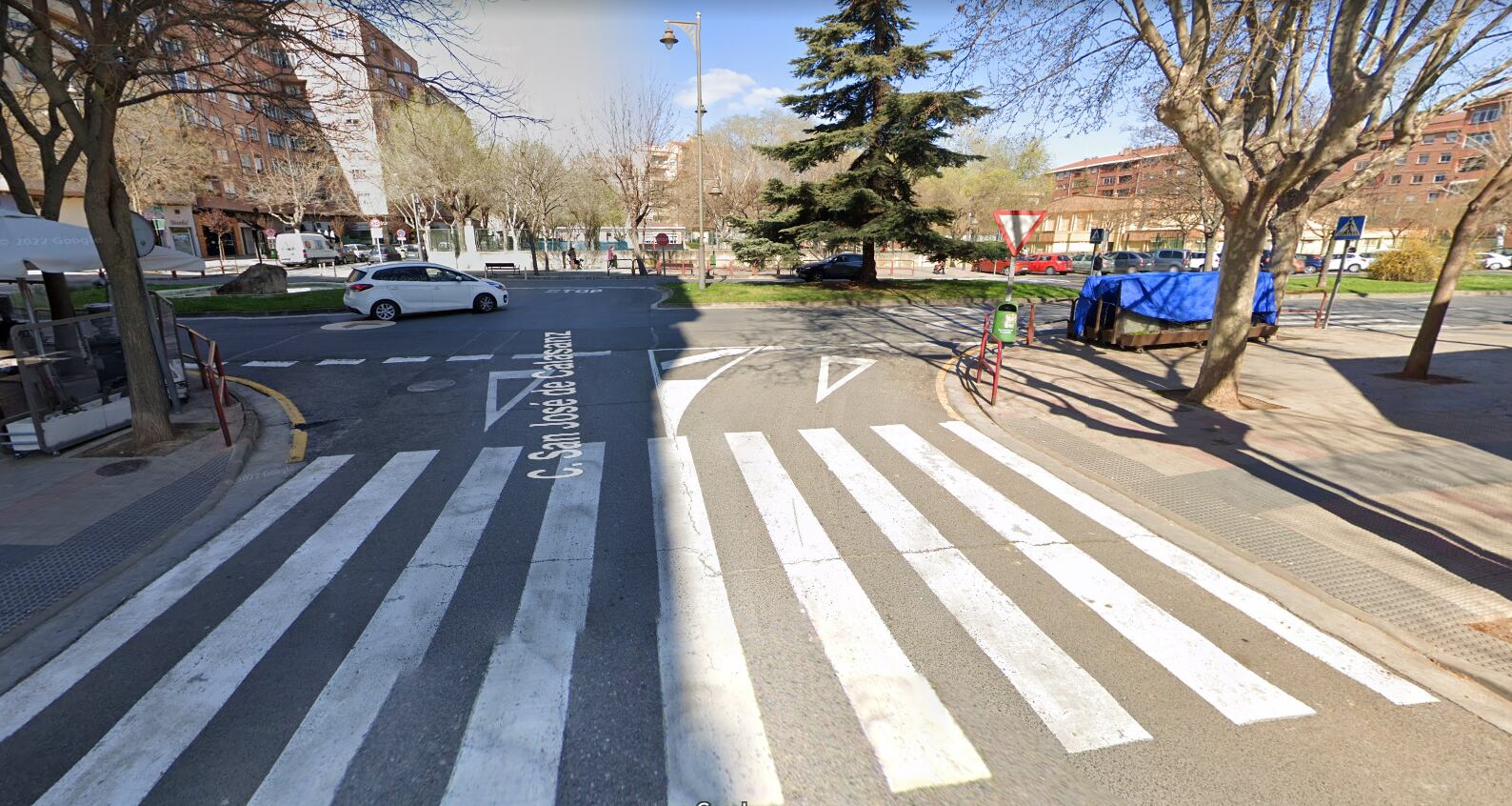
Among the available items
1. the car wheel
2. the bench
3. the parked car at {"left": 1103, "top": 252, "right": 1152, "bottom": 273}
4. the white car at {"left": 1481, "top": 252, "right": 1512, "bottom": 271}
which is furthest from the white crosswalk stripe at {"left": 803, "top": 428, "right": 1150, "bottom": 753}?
the white car at {"left": 1481, "top": 252, "right": 1512, "bottom": 271}

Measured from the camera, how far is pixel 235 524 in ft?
16.9

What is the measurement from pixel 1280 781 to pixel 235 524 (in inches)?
283

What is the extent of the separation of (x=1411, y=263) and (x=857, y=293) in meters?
30.4

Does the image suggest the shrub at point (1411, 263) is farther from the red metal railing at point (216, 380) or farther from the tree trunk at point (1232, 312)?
the red metal railing at point (216, 380)

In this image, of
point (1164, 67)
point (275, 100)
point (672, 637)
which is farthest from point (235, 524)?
point (1164, 67)

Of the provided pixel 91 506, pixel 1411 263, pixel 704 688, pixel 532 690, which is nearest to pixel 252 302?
pixel 91 506

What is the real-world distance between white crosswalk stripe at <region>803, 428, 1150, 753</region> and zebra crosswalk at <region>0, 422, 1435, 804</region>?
16 mm

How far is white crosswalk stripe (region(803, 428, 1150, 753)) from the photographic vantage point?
295cm

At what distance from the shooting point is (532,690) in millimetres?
3135

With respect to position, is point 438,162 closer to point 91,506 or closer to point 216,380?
point 216,380

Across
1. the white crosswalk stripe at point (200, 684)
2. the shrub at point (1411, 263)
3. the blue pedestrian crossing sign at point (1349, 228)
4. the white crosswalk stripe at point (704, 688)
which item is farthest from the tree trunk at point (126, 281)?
the shrub at point (1411, 263)

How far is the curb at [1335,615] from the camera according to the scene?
3.19 metres

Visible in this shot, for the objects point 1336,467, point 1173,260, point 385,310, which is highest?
point 1173,260

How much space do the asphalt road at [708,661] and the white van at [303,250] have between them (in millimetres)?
44856
